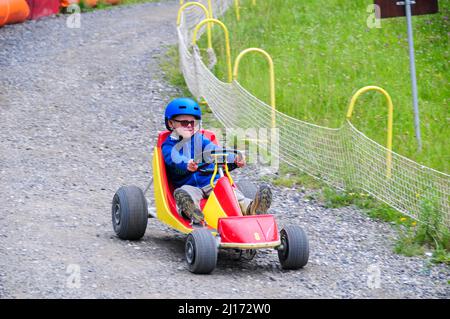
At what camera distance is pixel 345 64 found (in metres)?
15.6

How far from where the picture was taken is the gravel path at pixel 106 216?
23.4 ft

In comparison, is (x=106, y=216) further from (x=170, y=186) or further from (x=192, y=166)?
(x=192, y=166)

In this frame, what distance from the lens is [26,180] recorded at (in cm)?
1069

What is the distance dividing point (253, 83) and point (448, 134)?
3.56m

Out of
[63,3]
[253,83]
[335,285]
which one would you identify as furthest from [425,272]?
[63,3]

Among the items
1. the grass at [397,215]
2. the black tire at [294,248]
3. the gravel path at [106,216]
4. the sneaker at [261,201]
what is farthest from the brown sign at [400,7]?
the black tire at [294,248]

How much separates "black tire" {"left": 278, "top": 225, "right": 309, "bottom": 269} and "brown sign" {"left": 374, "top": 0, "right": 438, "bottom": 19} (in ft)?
13.5

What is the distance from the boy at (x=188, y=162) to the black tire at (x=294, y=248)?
1.09 feet

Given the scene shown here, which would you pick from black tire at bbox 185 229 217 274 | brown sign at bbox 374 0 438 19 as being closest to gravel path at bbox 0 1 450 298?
black tire at bbox 185 229 217 274

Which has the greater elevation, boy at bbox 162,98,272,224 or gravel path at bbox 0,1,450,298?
boy at bbox 162,98,272,224

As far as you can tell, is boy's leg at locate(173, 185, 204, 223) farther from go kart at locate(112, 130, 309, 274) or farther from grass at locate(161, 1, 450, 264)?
grass at locate(161, 1, 450, 264)

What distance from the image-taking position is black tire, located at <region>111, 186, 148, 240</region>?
8.16m

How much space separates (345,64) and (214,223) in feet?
28.0
